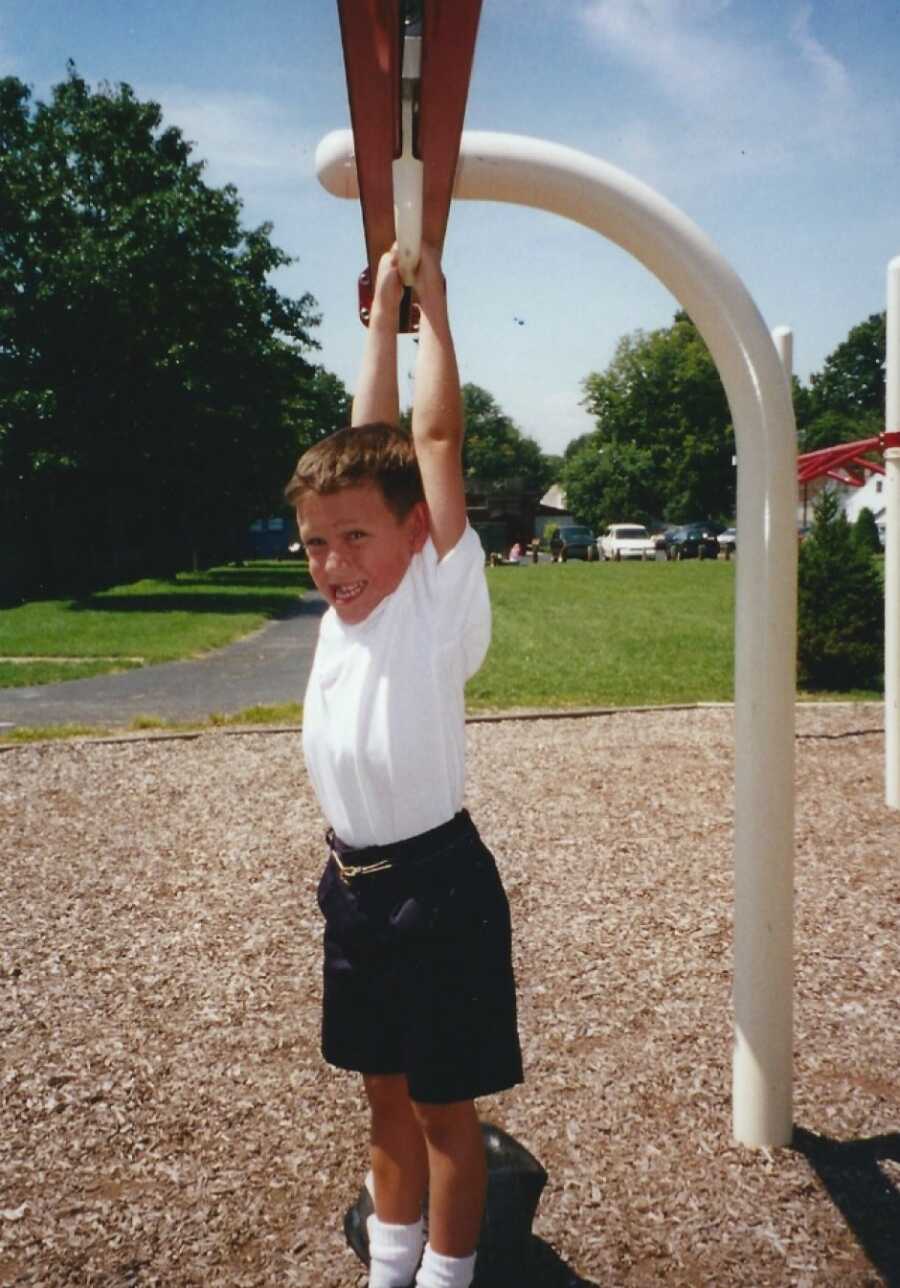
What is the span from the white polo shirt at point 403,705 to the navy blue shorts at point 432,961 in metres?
0.07

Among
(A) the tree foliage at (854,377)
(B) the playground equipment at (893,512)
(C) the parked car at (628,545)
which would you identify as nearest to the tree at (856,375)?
(A) the tree foliage at (854,377)

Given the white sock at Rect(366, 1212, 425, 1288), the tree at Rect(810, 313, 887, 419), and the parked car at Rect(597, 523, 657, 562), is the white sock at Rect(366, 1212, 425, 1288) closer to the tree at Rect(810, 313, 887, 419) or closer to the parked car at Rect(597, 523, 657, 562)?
the parked car at Rect(597, 523, 657, 562)

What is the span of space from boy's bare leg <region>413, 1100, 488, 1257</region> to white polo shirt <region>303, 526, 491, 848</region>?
1.71 ft

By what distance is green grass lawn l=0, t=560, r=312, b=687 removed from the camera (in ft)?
42.7

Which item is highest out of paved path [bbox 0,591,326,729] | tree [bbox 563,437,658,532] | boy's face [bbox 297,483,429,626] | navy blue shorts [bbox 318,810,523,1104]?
tree [bbox 563,437,658,532]

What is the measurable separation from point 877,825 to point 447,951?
440 centimetres

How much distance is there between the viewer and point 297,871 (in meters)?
5.19

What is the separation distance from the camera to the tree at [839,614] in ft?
35.2

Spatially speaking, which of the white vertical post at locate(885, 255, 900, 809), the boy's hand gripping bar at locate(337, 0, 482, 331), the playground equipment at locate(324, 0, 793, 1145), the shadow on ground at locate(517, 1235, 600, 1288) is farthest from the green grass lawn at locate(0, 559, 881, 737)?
the boy's hand gripping bar at locate(337, 0, 482, 331)

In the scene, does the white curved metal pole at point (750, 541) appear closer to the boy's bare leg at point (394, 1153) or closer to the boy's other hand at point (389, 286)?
the boy's other hand at point (389, 286)

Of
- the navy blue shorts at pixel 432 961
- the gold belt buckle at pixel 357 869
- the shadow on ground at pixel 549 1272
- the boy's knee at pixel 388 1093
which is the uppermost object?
the gold belt buckle at pixel 357 869

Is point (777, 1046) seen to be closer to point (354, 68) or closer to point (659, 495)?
point (354, 68)

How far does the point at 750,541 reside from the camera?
8.80ft

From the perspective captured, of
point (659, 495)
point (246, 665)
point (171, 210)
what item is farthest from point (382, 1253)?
point (659, 495)
